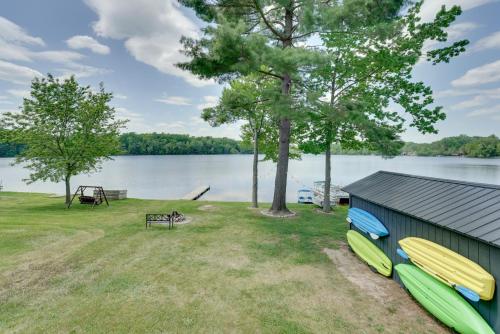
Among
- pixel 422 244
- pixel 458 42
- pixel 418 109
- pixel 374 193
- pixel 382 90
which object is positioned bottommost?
pixel 422 244

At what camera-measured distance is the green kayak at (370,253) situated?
6414 millimetres

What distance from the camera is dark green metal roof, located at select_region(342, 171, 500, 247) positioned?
13.3 ft

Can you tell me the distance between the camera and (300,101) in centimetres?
1159

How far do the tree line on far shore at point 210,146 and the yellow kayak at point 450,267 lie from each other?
8747cm

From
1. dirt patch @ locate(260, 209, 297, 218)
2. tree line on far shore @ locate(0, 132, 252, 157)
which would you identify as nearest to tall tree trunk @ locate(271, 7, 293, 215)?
dirt patch @ locate(260, 209, 297, 218)

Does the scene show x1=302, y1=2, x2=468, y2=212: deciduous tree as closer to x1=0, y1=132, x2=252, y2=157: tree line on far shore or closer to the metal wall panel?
the metal wall panel

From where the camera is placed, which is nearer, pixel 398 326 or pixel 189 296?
pixel 398 326

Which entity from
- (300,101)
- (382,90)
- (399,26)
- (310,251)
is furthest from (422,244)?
(399,26)

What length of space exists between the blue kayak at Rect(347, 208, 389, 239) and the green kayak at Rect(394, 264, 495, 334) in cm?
124

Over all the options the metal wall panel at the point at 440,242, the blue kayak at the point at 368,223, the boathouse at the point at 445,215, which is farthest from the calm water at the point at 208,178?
the metal wall panel at the point at 440,242

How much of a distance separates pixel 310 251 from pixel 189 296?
4395 millimetres

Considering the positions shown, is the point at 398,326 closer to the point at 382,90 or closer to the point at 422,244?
the point at 422,244

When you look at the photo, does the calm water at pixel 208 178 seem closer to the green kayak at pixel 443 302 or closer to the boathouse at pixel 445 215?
the boathouse at pixel 445 215

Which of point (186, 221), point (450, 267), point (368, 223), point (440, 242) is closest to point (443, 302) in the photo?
point (450, 267)
